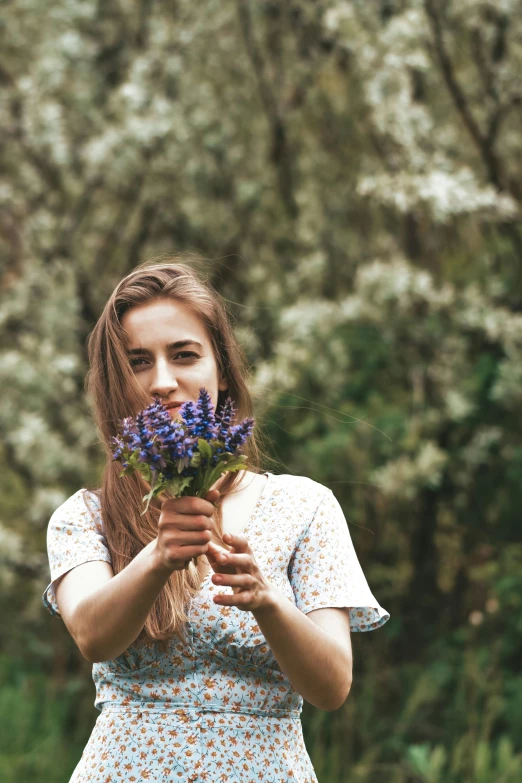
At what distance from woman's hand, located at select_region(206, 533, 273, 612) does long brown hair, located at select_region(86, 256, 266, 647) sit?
265 mm

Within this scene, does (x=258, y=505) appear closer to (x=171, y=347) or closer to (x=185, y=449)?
(x=171, y=347)

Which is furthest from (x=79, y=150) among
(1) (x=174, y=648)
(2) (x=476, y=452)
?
(1) (x=174, y=648)

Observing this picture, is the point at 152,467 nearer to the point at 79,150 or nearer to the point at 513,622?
the point at 513,622

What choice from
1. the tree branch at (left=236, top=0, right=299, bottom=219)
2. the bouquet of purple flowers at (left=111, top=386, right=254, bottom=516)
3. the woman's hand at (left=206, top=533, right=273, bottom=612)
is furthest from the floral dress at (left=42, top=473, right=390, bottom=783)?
the tree branch at (left=236, top=0, right=299, bottom=219)

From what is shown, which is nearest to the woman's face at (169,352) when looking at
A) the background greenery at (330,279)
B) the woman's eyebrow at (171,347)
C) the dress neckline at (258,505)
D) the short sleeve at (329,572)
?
the woman's eyebrow at (171,347)

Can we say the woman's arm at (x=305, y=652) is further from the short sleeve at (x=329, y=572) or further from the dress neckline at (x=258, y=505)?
the dress neckline at (x=258, y=505)

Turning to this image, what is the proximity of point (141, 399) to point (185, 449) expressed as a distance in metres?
0.51

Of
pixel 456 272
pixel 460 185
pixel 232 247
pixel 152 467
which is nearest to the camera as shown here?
pixel 152 467

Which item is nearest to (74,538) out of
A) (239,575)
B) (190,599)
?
(190,599)

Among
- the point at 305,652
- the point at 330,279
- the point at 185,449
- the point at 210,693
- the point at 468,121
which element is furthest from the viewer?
the point at 330,279

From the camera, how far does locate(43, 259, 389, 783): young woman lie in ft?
5.22

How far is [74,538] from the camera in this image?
6.07 feet

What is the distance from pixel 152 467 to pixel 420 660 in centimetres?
374

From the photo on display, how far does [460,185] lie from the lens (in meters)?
4.06
